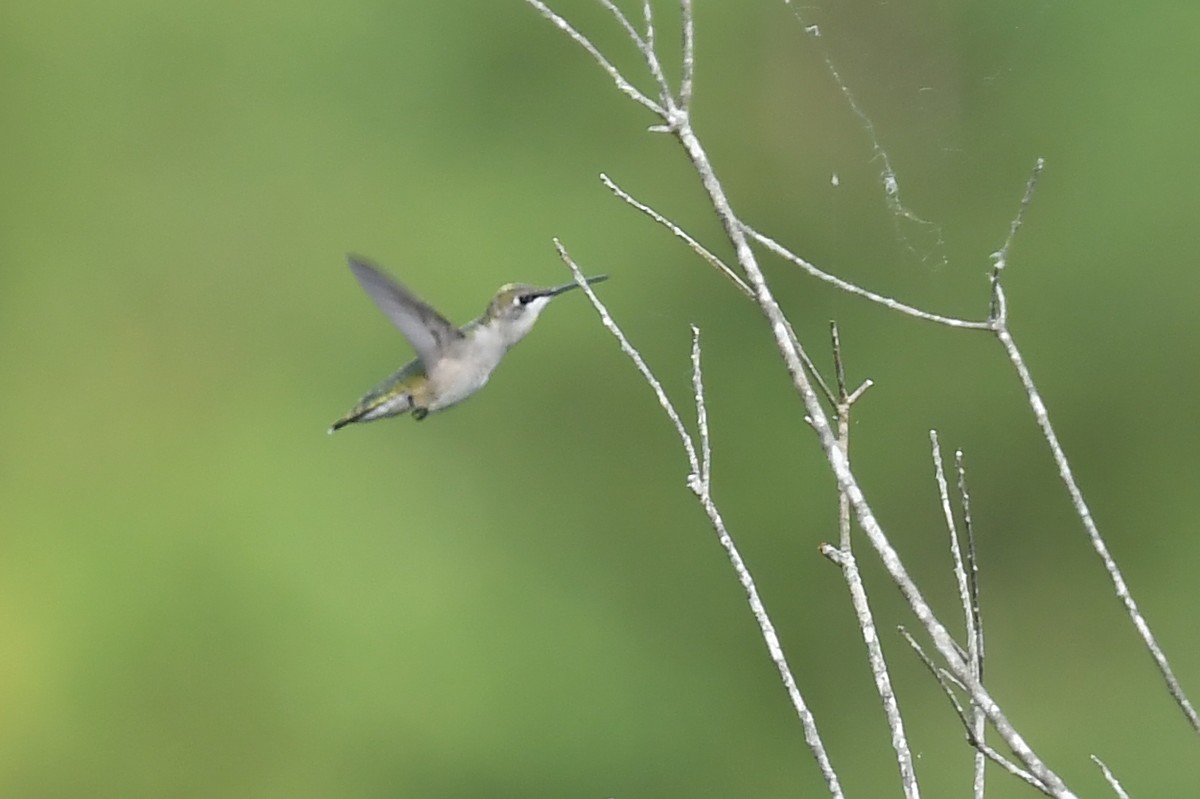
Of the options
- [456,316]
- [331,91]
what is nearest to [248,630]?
[456,316]

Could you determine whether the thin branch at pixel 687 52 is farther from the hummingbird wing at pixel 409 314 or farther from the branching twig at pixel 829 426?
the hummingbird wing at pixel 409 314

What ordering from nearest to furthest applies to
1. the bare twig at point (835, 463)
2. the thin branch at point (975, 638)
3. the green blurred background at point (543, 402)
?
the bare twig at point (835, 463) → the thin branch at point (975, 638) → the green blurred background at point (543, 402)

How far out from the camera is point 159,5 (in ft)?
10.8

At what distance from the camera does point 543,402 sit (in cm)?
318

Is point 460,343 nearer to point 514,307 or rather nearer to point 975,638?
point 514,307

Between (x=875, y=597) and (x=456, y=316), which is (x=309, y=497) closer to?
(x=456, y=316)

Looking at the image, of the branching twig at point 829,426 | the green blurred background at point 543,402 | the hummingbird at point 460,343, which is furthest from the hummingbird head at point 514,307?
the green blurred background at point 543,402

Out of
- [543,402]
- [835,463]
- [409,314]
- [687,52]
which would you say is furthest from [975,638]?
[543,402]

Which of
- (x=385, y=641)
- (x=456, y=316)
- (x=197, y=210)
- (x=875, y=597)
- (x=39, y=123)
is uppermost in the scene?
(x=39, y=123)

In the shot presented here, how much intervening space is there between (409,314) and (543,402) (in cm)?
162

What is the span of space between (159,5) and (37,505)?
4.15 ft

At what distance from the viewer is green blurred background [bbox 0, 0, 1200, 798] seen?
306 cm

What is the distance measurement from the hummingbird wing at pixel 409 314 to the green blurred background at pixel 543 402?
4.94 feet

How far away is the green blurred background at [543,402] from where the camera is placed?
10.1ft
